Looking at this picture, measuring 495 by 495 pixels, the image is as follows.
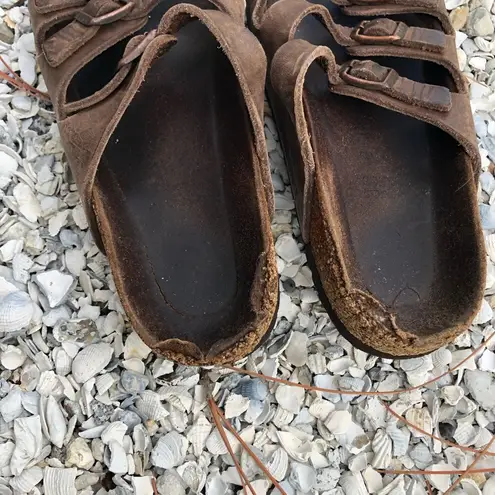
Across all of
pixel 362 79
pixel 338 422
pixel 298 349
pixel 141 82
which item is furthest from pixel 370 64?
pixel 338 422

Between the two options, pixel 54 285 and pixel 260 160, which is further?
pixel 54 285

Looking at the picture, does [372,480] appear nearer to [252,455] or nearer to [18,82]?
[252,455]

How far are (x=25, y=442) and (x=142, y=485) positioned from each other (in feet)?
0.65

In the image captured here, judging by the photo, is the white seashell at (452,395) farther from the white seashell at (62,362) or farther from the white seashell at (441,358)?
the white seashell at (62,362)

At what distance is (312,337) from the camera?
1139 millimetres

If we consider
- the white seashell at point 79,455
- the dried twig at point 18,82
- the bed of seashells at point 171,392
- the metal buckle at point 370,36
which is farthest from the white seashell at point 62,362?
the metal buckle at point 370,36

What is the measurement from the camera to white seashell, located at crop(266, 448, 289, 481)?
1.08 metres

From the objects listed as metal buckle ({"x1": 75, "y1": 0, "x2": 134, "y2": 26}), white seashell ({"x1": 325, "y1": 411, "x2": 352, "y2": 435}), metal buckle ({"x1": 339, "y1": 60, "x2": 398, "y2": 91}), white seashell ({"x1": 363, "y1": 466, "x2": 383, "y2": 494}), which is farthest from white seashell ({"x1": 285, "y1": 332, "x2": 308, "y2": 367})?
metal buckle ({"x1": 75, "y1": 0, "x2": 134, "y2": 26})

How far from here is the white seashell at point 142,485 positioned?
1040 mm

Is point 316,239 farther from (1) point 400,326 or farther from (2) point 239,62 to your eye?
(2) point 239,62

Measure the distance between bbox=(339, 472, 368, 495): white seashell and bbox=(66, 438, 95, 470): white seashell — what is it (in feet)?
1.37

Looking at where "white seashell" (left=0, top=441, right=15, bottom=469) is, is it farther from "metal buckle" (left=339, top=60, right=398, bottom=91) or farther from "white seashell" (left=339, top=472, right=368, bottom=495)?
"metal buckle" (left=339, top=60, right=398, bottom=91)

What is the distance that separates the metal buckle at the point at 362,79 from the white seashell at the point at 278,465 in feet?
1.99

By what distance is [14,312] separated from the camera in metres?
1.05
